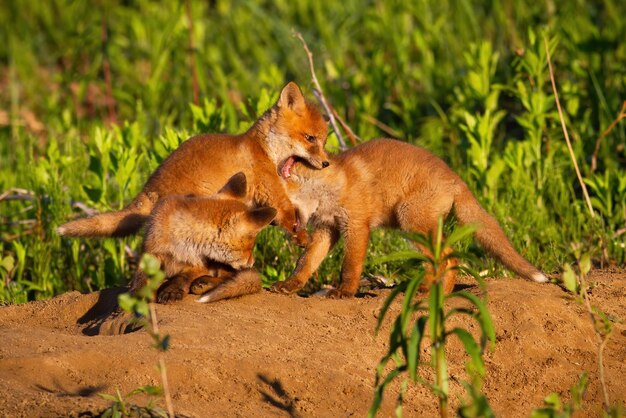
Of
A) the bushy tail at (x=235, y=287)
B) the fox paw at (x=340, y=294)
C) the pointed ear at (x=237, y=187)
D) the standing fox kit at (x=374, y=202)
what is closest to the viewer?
the bushy tail at (x=235, y=287)

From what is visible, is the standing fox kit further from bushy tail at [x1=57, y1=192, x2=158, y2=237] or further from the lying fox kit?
bushy tail at [x1=57, y1=192, x2=158, y2=237]

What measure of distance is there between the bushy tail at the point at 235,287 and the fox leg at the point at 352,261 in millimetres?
680

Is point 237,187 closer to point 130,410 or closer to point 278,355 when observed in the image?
point 278,355

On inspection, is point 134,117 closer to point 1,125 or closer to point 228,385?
point 1,125

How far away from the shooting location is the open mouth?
7250 millimetres

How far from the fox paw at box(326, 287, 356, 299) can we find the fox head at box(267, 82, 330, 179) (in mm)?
1049

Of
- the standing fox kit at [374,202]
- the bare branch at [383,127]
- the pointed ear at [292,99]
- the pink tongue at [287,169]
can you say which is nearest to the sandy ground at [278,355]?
the standing fox kit at [374,202]

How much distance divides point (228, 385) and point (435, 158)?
298cm

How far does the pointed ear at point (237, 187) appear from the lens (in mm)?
6357

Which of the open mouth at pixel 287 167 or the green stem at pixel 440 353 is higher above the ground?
the green stem at pixel 440 353

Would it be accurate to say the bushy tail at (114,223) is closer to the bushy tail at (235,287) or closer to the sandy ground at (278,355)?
the sandy ground at (278,355)

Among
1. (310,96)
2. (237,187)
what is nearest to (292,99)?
(237,187)

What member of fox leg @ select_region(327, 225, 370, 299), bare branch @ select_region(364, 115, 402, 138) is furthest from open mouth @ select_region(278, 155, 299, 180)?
bare branch @ select_region(364, 115, 402, 138)

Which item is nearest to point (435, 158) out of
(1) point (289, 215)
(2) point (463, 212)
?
(2) point (463, 212)
